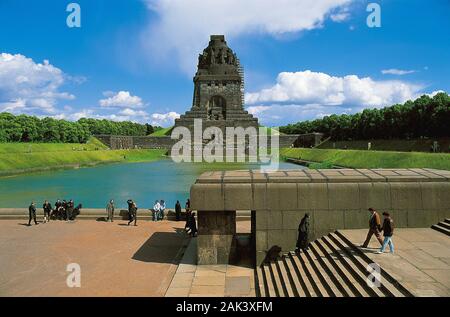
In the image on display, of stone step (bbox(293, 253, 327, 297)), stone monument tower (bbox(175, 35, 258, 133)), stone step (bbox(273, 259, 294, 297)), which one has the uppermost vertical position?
stone monument tower (bbox(175, 35, 258, 133))

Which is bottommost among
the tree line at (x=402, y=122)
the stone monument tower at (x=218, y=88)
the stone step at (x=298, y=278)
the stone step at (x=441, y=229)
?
the stone step at (x=298, y=278)

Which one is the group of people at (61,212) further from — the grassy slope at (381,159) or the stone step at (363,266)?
the grassy slope at (381,159)

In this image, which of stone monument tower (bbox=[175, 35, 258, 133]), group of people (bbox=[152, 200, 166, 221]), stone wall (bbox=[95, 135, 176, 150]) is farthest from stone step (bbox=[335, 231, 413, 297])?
stone monument tower (bbox=[175, 35, 258, 133])

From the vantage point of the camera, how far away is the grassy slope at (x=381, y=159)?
37.8 m

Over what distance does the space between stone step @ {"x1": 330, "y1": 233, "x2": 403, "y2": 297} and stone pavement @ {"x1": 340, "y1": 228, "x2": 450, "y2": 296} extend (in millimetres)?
275

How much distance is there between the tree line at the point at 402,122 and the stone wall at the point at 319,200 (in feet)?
165

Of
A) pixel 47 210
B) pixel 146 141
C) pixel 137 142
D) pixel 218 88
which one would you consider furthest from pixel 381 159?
pixel 137 142

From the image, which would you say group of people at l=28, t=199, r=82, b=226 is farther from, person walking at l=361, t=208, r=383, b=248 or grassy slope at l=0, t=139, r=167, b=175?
grassy slope at l=0, t=139, r=167, b=175

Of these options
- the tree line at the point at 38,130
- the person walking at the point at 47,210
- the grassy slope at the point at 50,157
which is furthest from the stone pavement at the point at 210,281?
the tree line at the point at 38,130

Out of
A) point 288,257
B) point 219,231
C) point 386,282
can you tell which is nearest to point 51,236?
point 219,231

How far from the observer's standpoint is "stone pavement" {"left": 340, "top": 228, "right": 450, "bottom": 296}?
29.7 ft

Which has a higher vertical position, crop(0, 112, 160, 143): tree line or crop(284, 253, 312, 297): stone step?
crop(0, 112, 160, 143): tree line

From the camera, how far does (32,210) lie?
1931 cm

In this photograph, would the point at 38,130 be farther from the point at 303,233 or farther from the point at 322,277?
the point at 322,277
